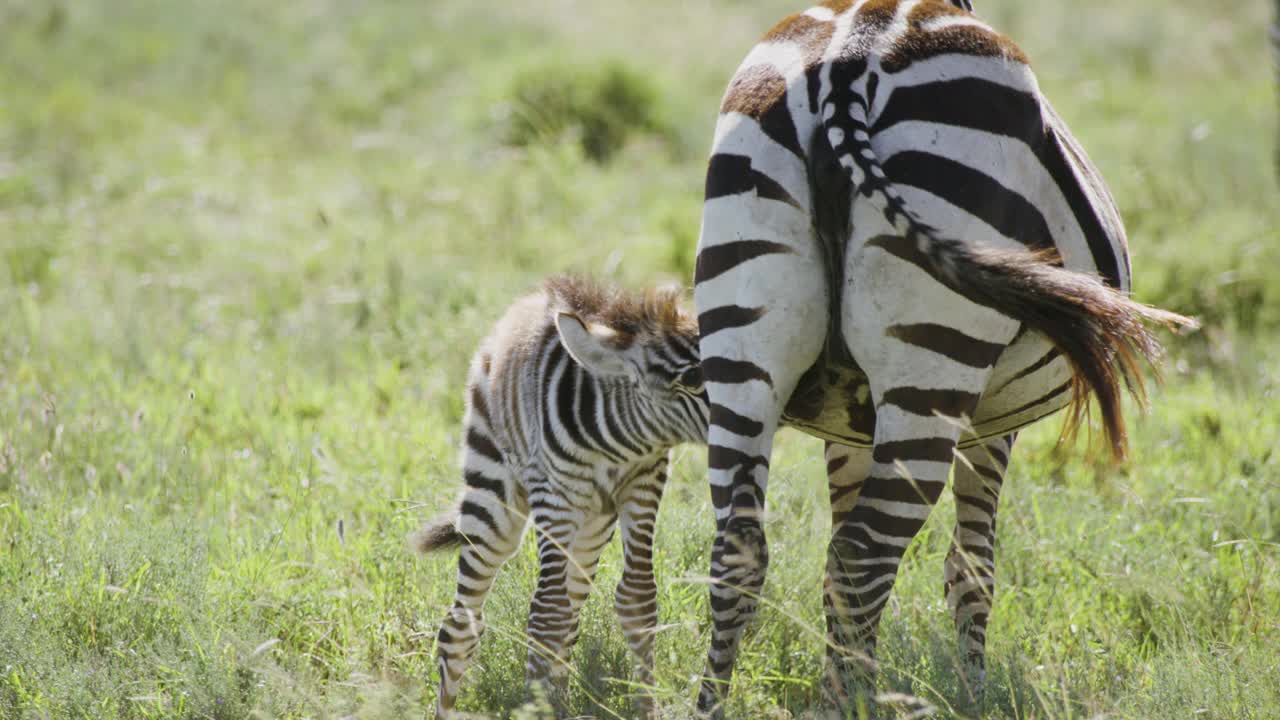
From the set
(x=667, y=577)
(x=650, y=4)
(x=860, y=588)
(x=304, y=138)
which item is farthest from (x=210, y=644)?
(x=650, y=4)

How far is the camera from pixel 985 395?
11.6 feet

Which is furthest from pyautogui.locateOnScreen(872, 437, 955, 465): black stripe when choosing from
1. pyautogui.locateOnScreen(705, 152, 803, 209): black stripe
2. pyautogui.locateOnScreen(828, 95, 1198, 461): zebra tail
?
pyautogui.locateOnScreen(705, 152, 803, 209): black stripe

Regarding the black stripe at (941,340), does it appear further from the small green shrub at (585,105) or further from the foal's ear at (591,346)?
the small green shrub at (585,105)

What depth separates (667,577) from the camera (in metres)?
4.49

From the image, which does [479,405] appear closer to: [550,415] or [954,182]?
[550,415]

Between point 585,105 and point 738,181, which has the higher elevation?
point 585,105

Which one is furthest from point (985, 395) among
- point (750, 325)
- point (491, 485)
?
point (491, 485)

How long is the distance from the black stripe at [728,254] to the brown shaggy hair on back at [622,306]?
2.57 ft

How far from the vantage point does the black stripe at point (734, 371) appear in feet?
10.5

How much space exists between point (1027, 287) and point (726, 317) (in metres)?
0.80

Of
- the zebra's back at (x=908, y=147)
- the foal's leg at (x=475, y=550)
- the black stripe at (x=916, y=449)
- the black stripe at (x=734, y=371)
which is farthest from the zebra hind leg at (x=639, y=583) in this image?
the black stripe at (x=916, y=449)

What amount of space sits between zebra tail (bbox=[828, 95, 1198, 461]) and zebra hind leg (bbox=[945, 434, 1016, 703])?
0.88m

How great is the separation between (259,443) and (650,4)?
48.6ft

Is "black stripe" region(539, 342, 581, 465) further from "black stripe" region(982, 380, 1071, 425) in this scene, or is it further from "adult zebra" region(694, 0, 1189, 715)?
"black stripe" region(982, 380, 1071, 425)
